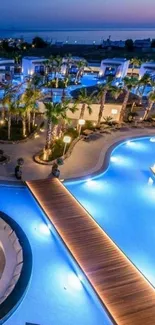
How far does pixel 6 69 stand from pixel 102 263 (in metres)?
45.9

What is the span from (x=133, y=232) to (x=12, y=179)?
9.04 m

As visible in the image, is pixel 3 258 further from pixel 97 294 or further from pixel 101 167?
pixel 101 167

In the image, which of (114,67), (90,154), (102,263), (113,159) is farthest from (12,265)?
(114,67)

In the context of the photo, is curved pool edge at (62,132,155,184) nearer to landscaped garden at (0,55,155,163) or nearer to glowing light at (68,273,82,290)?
landscaped garden at (0,55,155,163)

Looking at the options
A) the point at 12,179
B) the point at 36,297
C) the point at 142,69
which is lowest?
the point at 36,297

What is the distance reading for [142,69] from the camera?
172 feet

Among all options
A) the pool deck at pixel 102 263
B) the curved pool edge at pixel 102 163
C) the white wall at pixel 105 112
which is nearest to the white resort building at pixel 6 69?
the white wall at pixel 105 112

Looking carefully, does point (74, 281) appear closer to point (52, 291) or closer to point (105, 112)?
point (52, 291)

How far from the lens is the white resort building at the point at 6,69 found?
153ft

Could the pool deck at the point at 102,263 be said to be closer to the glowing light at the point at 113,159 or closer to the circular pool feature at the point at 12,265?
the circular pool feature at the point at 12,265

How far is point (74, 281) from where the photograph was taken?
12.4m

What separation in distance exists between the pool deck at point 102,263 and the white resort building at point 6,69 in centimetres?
3484

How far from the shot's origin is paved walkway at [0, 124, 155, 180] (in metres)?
20.3

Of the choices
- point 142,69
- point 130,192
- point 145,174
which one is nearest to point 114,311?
point 130,192
